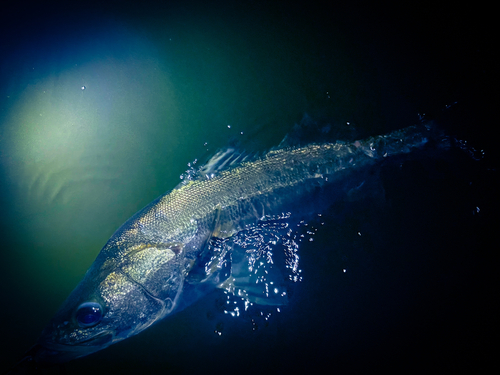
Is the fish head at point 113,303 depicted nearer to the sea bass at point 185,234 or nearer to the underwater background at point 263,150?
the sea bass at point 185,234

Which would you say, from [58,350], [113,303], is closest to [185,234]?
[113,303]

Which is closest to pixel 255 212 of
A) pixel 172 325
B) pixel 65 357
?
pixel 172 325

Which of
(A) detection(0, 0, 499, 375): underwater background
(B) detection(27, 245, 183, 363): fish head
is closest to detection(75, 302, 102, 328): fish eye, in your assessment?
(B) detection(27, 245, 183, 363): fish head

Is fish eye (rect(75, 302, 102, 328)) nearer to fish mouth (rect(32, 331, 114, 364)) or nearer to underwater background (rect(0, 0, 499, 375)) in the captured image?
fish mouth (rect(32, 331, 114, 364))

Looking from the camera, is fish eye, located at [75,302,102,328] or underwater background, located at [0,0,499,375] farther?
underwater background, located at [0,0,499,375]

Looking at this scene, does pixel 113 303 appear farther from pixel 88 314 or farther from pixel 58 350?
pixel 58 350

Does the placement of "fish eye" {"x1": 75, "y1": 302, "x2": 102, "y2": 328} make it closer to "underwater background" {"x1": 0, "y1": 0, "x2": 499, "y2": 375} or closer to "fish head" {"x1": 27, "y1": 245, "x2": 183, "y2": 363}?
"fish head" {"x1": 27, "y1": 245, "x2": 183, "y2": 363}

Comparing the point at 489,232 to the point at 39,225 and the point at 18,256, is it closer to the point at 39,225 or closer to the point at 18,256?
the point at 39,225
